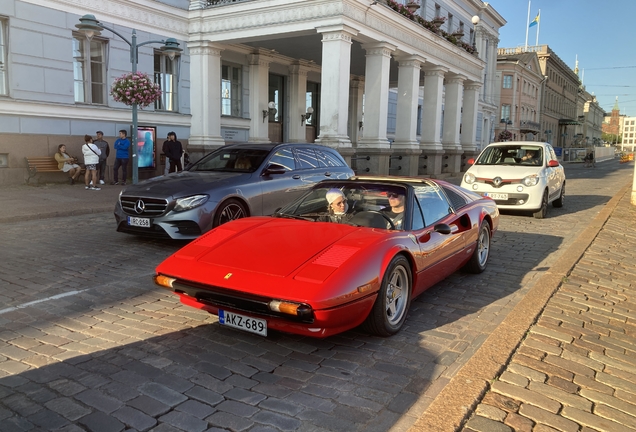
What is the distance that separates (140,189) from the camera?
25.5 ft

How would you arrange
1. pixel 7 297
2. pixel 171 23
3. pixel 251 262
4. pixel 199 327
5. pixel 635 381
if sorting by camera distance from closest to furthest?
pixel 635 381 < pixel 251 262 < pixel 199 327 < pixel 7 297 < pixel 171 23

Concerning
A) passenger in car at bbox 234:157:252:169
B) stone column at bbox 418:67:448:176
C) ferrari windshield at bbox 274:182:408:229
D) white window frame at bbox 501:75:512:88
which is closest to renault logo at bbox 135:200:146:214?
passenger in car at bbox 234:157:252:169

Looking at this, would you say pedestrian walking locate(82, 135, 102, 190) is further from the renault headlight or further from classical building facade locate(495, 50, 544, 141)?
classical building facade locate(495, 50, 544, 141)

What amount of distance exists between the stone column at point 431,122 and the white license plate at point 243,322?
22.1 meters

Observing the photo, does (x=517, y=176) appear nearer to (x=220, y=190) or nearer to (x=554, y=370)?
(x=220, y=190)

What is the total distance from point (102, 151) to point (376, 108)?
992 centimetres

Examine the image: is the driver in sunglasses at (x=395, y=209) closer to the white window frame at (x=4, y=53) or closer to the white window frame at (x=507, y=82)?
the white window frame at (x=4, y=53)

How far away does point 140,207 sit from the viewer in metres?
7.57

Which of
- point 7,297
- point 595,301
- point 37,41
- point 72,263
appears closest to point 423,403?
point 595,301

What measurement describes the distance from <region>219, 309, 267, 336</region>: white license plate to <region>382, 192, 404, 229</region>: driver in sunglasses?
5.28 ft

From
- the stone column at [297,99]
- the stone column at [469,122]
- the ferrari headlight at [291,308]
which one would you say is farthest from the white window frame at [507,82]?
the ferrari headlight at [291,308]

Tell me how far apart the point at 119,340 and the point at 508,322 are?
129 inches

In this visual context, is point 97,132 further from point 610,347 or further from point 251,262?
point 610,347

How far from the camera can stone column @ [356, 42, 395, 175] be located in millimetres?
19656
